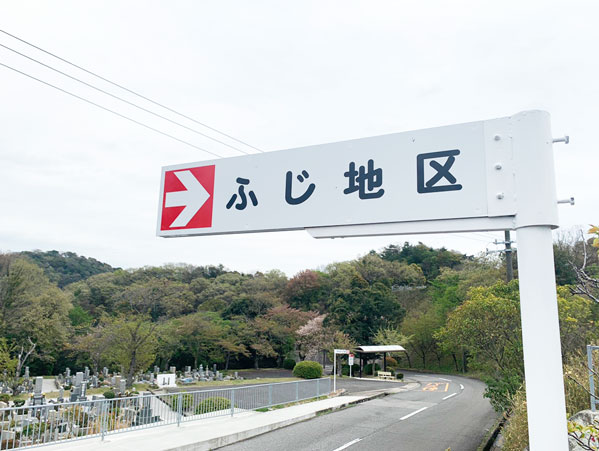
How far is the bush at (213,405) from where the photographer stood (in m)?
12.6

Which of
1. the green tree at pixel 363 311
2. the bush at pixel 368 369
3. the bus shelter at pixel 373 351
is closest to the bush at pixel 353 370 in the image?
the bush at pixel 368 369

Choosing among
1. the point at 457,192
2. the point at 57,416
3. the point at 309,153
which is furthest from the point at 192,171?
the point at 57,416

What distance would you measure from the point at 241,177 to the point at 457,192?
1.56m

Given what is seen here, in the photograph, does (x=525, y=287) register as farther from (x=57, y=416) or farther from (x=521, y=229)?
(x=57, y=416)

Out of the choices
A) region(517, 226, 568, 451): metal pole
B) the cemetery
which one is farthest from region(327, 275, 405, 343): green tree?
region(517, 226, 568, 451): metal pole

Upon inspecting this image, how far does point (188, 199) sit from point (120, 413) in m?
9.16

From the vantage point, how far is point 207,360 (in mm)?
33906

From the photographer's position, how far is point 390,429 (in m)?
11.6

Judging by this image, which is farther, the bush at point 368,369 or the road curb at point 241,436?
the bush at point 368,369

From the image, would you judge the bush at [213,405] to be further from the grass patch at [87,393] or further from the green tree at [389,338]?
the green tree at [389,338]

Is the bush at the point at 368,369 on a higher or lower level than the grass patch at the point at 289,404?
lower

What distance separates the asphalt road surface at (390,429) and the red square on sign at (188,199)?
25.5 feet

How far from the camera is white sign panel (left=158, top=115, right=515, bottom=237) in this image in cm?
235

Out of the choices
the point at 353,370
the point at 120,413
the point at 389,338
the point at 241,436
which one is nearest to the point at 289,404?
the point at 241,436
